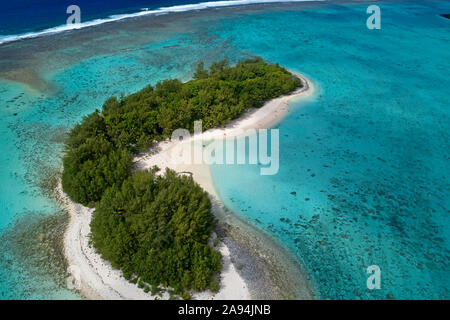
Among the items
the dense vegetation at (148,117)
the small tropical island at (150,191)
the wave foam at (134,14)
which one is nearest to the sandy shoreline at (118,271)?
the small tropical island at (150,191)

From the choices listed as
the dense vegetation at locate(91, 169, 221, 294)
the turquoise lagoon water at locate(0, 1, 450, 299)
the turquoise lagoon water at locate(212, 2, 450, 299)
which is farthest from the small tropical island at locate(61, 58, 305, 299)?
the turquoise lagoon water at locate(212, 2, 450, 299)

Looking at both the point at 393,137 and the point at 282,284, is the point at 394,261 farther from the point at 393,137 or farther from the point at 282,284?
the point at 393,137

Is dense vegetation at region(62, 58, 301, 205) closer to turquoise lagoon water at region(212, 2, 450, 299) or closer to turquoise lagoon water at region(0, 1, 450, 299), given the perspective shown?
turquoise lagoon water at region(0, 1, 450, 299)

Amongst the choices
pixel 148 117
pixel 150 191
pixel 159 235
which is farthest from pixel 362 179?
pixel 148 117

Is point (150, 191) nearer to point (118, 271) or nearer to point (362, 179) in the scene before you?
point (118, 271)

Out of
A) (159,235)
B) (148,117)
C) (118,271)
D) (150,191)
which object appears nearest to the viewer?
(159,235)

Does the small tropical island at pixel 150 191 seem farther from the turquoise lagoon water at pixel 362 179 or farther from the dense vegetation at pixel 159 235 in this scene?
the turquoise lagoon water at pixel 362 179

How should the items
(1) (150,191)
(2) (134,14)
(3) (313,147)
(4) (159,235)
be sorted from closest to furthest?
1. (4) (159,235)
2. (1) (150,191)
3. (3) (313,147)
4. (2) (134,14)
